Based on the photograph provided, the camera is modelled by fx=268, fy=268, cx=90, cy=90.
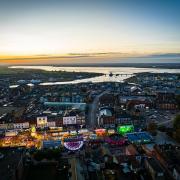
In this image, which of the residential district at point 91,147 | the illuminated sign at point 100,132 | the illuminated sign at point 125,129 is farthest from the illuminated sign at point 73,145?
the illuminated sign at point 125,129

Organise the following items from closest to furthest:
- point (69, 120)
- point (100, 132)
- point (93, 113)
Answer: point (100, 132), point (69, 120), point (93, 113)

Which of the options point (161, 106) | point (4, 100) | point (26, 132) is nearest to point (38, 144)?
point (26, 132)

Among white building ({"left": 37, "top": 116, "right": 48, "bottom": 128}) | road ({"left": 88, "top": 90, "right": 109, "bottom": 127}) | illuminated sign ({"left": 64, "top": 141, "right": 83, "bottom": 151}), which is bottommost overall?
road ({"left": 88, "top": 90, "right": 109, "bottom": 127})

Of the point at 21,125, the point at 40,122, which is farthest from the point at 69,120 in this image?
the point at 21,125

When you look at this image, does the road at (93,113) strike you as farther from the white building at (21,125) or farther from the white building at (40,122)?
the white building at (21,125)

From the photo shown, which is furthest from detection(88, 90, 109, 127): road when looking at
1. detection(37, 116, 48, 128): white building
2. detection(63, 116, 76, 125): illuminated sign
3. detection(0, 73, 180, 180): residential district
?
detection(37, 116, 48, 128): white building

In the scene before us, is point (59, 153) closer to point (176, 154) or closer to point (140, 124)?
point (176, 154)

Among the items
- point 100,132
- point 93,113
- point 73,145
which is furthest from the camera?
point 93,113

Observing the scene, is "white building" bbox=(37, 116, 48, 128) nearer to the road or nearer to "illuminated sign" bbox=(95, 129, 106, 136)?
the road

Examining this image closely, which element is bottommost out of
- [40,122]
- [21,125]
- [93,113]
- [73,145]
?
[93,113]

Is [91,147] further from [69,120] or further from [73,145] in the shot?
[69,120]

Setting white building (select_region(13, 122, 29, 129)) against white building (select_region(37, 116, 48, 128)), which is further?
white building (select_region(37, 116, 48, 128))
